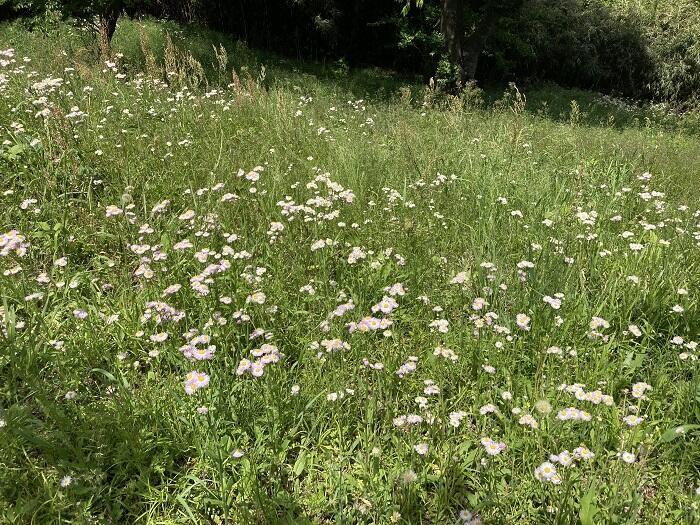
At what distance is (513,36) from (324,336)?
16.2m

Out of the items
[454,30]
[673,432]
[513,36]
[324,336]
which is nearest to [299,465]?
[324,336]

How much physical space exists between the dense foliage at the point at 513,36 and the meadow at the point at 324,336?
38.3 ft

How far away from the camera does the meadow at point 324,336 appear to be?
1.78m

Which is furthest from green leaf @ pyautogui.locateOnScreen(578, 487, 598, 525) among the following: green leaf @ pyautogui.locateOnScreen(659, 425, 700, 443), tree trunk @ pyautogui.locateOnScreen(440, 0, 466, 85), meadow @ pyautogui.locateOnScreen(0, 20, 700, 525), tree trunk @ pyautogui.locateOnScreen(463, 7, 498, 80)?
tree trunk @ pyautogui.locateOnScreen(463, 7, 498, 80)

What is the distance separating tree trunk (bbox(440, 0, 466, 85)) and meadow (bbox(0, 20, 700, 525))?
8.70 metres

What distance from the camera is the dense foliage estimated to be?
579 inches

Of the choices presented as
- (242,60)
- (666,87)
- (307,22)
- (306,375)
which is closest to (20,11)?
(242,60)

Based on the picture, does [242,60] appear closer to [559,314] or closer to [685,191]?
[685,191]

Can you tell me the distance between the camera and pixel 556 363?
7.65ft

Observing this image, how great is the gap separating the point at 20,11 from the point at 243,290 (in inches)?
705

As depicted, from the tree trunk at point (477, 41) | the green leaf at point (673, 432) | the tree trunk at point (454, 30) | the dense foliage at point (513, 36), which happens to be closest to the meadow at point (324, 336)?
the green leaf at point (673, 432)

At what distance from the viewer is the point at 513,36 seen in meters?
15.4

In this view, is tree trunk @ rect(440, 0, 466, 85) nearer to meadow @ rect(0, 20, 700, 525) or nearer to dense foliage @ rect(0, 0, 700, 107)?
dense foliage @ rect(0, 0, 700, 107)

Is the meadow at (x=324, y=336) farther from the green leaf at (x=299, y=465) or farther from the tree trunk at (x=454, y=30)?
the tree trunk at (x=454, y=30)
